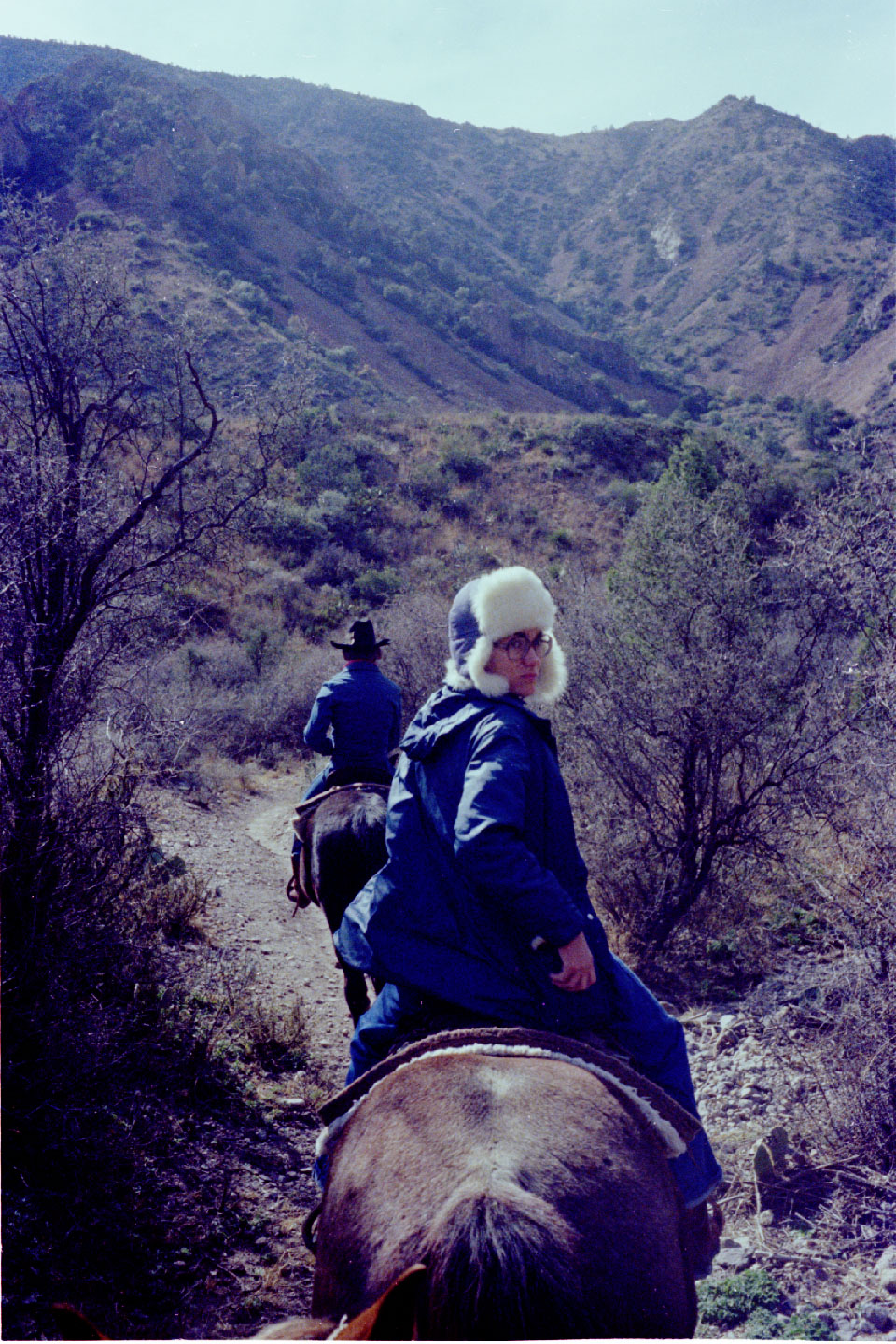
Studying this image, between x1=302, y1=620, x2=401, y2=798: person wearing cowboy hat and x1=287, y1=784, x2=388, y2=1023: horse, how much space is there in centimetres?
27

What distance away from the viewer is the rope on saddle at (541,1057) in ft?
6.62

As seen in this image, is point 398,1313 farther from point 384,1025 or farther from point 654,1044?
point 654,1044

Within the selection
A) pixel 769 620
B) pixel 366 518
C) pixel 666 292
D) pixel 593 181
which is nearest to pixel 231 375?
pixel 366 518

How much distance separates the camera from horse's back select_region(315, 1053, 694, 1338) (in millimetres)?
1471

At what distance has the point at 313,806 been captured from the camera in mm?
5645

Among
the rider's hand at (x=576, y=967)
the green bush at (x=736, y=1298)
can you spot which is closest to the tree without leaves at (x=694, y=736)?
the green bush at (x=736, y=1298)

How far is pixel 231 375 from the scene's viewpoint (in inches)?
1021

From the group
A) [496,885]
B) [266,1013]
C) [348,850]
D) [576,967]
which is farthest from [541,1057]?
[266,1013]

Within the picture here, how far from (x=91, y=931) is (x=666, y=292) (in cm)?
6869

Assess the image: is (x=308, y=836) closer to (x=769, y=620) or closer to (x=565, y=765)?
(x=565, y=765)

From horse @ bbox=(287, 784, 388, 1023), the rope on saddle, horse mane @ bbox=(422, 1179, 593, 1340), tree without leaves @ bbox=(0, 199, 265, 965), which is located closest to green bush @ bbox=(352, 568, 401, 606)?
tree without leaves @ bbox=(0, 199, 265, 965)

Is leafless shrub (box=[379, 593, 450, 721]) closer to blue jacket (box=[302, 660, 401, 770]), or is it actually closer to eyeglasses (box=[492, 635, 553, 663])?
blue jacket (box=[302, 660, 401, 770])

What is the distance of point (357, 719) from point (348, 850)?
0.92 metres

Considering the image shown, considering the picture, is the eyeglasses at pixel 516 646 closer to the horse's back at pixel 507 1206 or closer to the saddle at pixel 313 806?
the horse's back at pixel 507 1206
